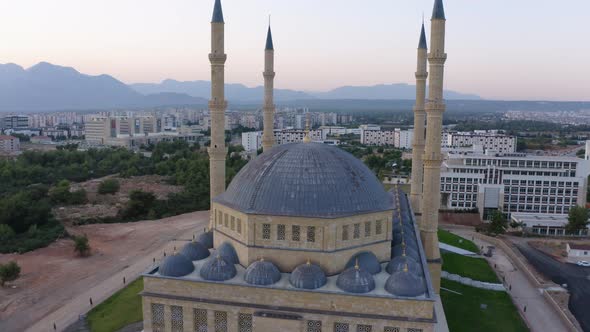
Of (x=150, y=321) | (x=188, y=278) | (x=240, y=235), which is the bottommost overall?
(x=150, y=321)

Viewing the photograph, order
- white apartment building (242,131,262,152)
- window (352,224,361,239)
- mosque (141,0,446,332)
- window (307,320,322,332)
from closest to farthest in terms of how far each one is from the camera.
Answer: mosque (141,0,446,332) < window (307,320,322,332) < window (352,224,361,239) < white apartment building (242,131,262,152)

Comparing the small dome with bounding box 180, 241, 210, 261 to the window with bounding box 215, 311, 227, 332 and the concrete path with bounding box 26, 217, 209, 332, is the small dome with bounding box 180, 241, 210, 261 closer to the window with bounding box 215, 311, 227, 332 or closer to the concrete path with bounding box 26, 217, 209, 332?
the window with bounding box 215, 311, 227, 332

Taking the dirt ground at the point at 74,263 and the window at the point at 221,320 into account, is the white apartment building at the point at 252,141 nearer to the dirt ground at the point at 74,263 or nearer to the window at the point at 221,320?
the dirt ground at the point at 74,263

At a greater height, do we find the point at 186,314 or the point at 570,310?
the point at 186,314

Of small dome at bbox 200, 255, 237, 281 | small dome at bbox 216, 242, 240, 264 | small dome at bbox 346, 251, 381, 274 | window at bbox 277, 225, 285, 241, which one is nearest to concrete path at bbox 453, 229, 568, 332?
small dome at bbox 346, 251, 381, 274

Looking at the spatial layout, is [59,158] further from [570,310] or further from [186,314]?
[570,310]

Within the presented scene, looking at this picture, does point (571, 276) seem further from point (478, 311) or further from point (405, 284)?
point (405, 284)

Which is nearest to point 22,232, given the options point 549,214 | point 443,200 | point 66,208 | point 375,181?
point 66,208
